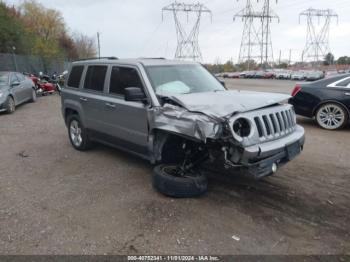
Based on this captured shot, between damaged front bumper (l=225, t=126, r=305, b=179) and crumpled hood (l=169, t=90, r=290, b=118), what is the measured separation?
0.49 meters

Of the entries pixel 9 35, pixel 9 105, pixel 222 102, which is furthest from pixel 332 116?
pixel 9 35

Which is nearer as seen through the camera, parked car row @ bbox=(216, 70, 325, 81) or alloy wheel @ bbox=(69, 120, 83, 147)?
alloy wheel @ bbox=(69, 120, 83, 147)

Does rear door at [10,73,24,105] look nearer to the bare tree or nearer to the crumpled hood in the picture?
the crumpled hood

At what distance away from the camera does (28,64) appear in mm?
25484

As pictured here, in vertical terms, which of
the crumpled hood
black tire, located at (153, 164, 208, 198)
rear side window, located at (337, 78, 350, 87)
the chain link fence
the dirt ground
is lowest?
the dirt ground

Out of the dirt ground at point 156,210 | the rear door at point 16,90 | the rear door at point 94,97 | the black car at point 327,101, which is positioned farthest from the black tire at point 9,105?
the black car at point 327,101

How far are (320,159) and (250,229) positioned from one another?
3.14 metres

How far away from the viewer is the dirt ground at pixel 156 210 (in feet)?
11.0

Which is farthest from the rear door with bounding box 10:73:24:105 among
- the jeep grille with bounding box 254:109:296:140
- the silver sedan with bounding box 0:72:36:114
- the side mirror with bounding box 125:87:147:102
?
the jeep grille with bounding box 254:109:296:140

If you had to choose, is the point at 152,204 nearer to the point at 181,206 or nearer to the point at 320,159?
the point at 181,206

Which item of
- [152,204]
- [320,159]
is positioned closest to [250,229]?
[152,204]

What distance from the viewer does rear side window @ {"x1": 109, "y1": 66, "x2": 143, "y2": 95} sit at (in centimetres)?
502

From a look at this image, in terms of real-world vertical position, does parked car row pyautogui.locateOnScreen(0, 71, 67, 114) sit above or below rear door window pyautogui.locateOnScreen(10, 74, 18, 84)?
below

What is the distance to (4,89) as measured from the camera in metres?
11.2
